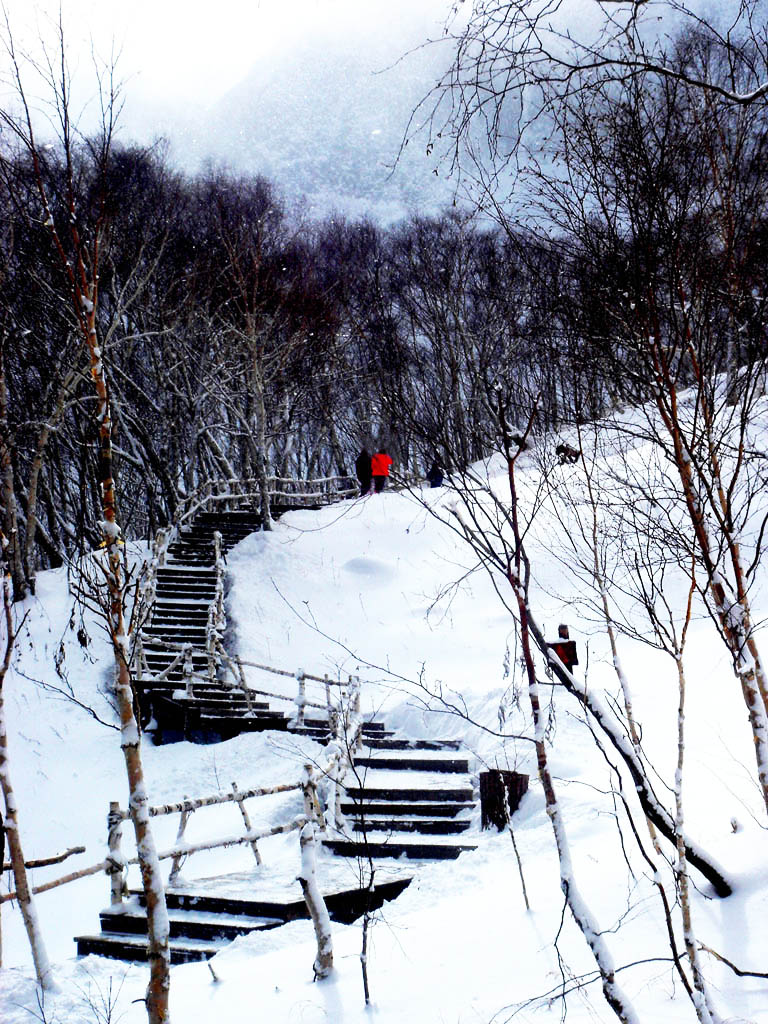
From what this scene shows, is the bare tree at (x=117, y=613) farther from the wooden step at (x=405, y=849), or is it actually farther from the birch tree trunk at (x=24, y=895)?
the wooden step at (x=405, y=849)

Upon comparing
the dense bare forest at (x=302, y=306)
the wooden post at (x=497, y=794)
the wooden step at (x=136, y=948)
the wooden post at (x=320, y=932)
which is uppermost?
the dense bare forest at (x=302, y=306)

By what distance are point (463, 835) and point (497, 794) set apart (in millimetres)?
743

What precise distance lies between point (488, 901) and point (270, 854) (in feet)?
13.7

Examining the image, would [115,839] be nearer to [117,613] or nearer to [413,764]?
[117,613]

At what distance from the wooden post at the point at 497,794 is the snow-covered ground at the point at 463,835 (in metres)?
0.18

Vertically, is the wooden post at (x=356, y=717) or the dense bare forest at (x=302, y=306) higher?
the dense bare forest at (x=302, y=306)

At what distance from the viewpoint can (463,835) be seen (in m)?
9.85

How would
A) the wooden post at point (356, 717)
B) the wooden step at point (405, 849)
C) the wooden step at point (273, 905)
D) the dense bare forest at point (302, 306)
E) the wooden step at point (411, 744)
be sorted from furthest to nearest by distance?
the wooden step at point (411, 744), the wooden post at point (356, 717), the wooden step at point (405, 849), the wooden step at point (273, 905), the dense bare forest at point (302, 306)

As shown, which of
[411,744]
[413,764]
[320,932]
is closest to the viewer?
[320,932]

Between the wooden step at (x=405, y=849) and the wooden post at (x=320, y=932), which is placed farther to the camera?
the wooden step at (x=405, y=849)

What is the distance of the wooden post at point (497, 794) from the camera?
374 inches

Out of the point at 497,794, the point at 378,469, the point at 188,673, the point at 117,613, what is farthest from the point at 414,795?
the point at 378,469

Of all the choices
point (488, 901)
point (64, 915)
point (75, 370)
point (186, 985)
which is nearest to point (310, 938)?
point (186, 985)

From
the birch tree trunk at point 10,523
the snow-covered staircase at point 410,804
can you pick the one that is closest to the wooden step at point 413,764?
the snow-covered staircase at point 410,804
